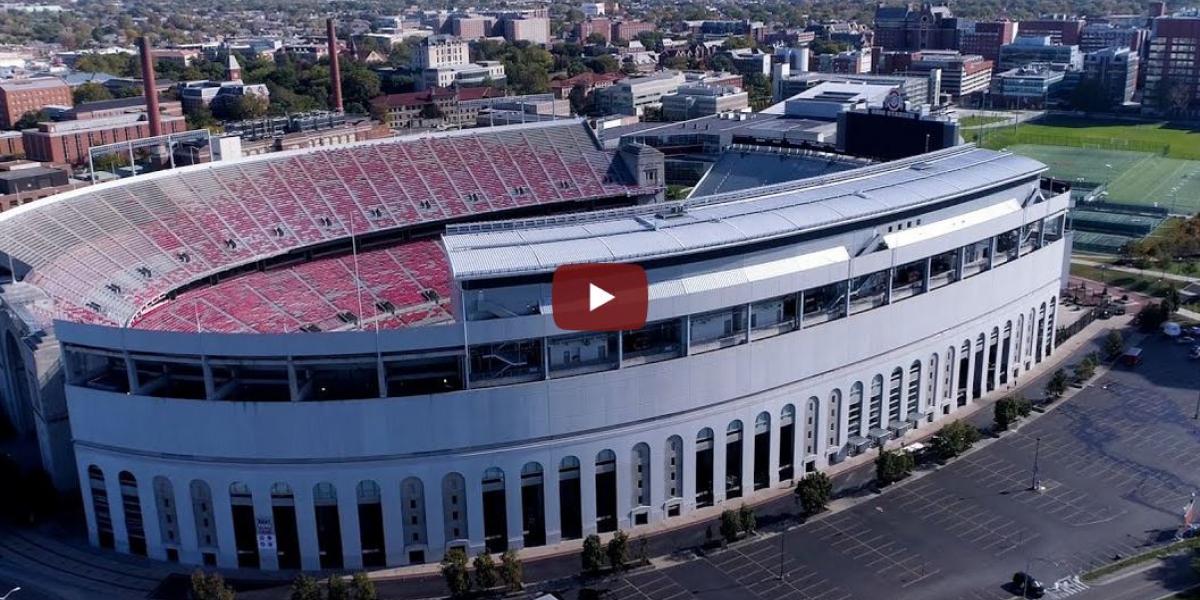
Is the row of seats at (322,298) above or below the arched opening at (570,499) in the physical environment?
above

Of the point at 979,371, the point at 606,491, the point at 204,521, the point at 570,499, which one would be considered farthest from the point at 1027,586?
the point at 204,521

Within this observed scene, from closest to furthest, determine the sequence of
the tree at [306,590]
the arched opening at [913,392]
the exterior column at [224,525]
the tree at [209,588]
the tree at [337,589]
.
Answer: the tree at [306,590] < the tree at [337,589] < the tree at [209,588] < the exterior column at [224,525] < the arched opening at [913,392]

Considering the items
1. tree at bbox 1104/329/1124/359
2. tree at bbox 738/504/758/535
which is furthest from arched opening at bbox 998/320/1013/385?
tree at bbox 738/504/758/535

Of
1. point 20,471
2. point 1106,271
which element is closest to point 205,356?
point 20,471

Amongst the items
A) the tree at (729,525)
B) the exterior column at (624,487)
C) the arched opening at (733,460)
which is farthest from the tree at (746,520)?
the exterior column at (624,487)

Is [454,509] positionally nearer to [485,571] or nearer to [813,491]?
[485,571]

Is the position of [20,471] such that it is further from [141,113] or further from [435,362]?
[141,113]

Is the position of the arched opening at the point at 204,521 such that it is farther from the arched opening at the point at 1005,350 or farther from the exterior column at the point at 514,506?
the arched opening at the point at 1005,350
